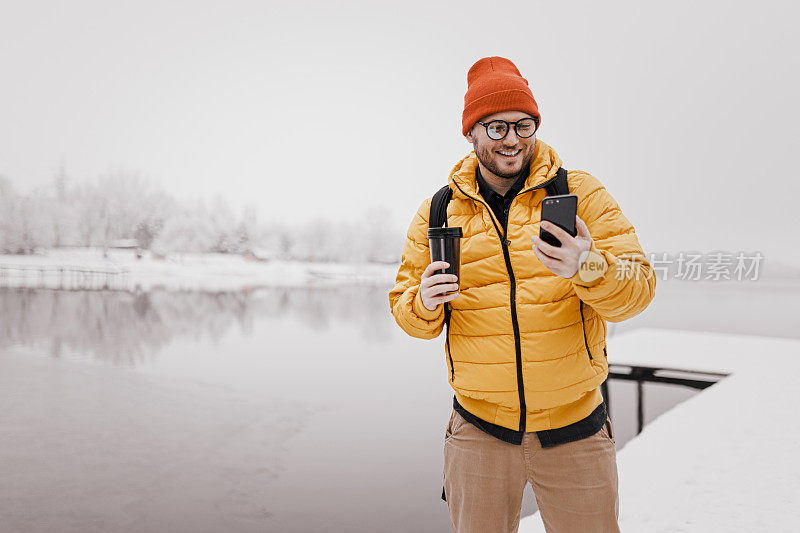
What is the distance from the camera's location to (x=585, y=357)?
1276 mm

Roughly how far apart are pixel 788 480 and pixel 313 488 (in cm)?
324

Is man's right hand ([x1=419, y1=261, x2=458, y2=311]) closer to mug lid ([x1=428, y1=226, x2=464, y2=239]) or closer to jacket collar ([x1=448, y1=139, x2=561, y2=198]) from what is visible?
mug lid ([x1=428, y1=226, x2=464, y2=239])

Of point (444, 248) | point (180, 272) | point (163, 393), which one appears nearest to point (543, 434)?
point (444, 248)

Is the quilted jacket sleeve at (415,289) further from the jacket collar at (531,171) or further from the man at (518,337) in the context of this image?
the jacket collar at (531,171)

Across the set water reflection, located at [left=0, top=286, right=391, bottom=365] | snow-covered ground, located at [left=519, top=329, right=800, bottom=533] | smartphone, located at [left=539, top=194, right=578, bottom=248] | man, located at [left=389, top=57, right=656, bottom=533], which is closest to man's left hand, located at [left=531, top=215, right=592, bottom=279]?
smartphone, located at [left=539, top=194, right=578, bottom=248]

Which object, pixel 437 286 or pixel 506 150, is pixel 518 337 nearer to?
pixel 437 286

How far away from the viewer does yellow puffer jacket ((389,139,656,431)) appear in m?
1.24

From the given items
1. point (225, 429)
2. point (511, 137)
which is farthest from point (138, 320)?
point (511, 137)

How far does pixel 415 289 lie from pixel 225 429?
4945 millimetres

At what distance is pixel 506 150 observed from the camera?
4.22ft

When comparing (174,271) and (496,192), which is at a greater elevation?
(496,192)

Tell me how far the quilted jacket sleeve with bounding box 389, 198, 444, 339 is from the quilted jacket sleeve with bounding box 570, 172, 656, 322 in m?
0.36

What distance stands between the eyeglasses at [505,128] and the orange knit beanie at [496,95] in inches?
1.0

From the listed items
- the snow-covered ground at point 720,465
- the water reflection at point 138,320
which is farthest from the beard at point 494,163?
the water reflection at point 138,320
